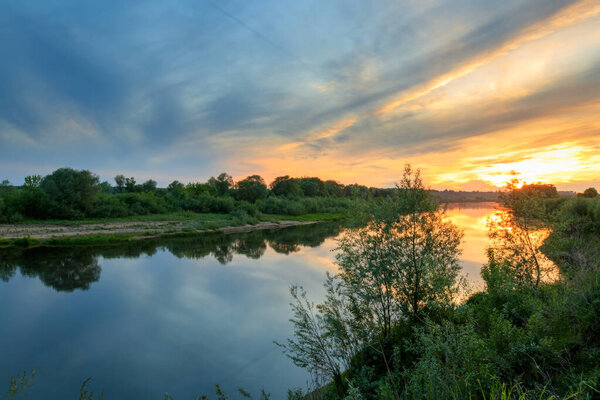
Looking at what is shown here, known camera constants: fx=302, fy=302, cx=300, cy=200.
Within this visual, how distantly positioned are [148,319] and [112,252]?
17.3m

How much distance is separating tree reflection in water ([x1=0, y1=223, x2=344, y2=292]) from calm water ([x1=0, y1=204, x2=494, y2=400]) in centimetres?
15

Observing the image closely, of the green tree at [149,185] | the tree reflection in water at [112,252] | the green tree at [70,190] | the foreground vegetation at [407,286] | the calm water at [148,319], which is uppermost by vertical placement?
the green tree at [149,185]

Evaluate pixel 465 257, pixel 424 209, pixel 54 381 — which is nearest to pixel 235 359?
pixel 54 381

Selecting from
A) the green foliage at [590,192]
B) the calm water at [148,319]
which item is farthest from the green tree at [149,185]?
the green foliage at [590,192]

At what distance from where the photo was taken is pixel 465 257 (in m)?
25.2

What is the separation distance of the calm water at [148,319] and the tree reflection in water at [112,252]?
0.15 m

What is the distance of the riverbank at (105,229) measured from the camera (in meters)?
30.3

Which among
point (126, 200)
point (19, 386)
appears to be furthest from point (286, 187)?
point (19, 386)

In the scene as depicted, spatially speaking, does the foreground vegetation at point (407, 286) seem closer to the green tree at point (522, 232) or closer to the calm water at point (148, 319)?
the green tree at point (522, 232)

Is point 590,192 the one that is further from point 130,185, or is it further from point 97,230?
point 130,185

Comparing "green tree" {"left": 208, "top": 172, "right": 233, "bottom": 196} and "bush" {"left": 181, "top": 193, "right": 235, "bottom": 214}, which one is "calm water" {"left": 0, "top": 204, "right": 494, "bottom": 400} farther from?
"green tree" {"left": 208, "top": 172, "right": 233, "bottom": 196}

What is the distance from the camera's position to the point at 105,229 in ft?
123

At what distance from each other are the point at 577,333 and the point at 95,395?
11678 millimetres

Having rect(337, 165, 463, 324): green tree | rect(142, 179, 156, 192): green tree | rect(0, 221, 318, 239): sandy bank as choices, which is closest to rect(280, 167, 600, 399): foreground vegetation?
rect(337, 165, 463, 324): green tree
